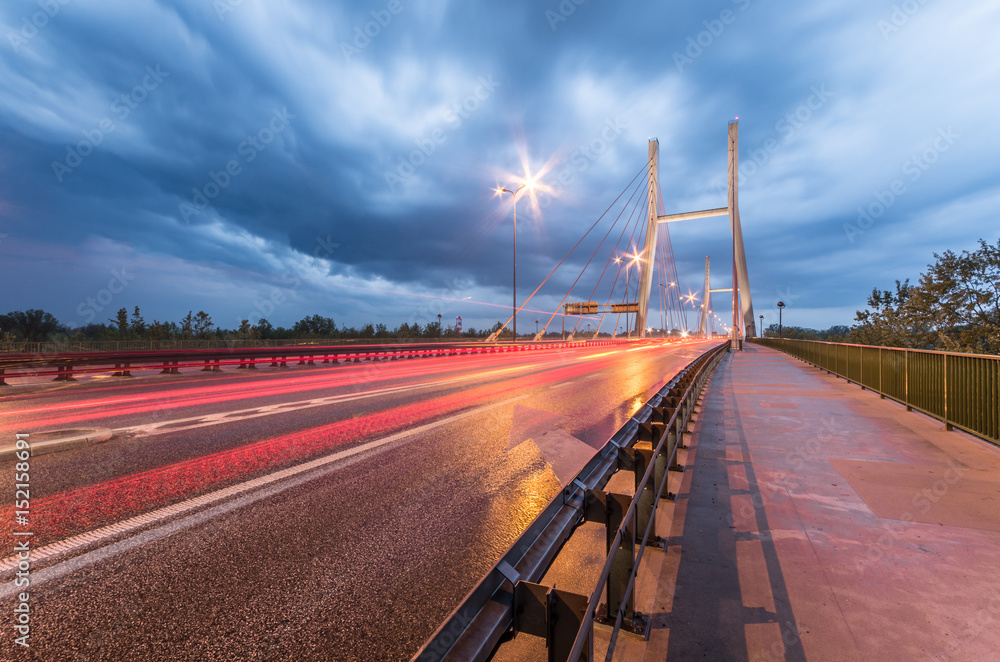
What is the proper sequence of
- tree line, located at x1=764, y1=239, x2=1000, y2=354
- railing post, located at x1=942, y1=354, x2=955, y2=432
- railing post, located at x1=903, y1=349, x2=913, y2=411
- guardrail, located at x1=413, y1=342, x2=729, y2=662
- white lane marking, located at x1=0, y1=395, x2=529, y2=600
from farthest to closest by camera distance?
tree line, located at x1=764, y1=239, x2=1000, y2=354 → railing post, located at x1=903, y1=349, x2=913, y2=411 → railing post, located at x1=942, y1=354, x2=955, y2=432 → white lane marking, located at x1=0, y1=395, x2=529, y2=600 → guardrail, located at x1=413, y1=342, x2=729, y2=662

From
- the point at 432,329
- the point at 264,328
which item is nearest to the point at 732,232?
the point at 432,329

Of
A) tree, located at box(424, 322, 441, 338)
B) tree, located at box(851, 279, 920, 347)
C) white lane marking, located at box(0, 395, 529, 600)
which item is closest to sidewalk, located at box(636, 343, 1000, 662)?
white lane marking, located at box(0, 395, 529, 600)

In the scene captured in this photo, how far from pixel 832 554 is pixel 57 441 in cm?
799

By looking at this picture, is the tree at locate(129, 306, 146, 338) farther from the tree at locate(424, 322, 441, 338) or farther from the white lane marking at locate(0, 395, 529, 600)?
the white lane marking at locate(0, 395, 529, 600)

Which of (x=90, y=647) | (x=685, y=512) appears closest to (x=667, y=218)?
(x=685, y=512)

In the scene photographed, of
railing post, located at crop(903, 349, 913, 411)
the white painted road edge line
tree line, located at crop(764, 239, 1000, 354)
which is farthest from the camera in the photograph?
tree line, located at crop(764, 239, 1000, 354)

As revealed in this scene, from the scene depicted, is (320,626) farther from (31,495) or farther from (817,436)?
(817,436)

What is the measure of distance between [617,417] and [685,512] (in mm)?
3803

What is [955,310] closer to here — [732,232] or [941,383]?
[732,232]

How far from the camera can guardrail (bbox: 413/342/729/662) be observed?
126 cm

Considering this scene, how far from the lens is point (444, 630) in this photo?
120 centimetres

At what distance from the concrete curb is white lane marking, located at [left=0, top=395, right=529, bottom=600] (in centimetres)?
299

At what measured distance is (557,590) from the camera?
135cm

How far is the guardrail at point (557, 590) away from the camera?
4.15ft
